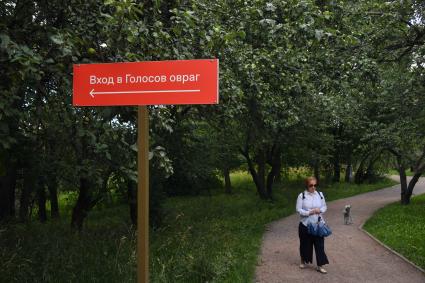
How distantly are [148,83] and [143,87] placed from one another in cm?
5

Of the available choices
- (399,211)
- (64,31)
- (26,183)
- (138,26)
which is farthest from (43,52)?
(399,211)

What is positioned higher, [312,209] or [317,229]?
[312,209]

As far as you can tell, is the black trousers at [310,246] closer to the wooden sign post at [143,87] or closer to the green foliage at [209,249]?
the green foliage at [209,249]

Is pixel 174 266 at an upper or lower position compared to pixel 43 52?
lower

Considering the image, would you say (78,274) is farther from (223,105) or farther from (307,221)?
(307,221)

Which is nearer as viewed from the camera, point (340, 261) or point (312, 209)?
point (312, 209)

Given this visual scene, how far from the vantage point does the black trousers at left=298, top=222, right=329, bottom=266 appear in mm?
8844

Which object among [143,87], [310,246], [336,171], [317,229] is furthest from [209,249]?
[336,171]

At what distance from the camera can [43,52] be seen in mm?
4852

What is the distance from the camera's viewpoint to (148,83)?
3.79 metres

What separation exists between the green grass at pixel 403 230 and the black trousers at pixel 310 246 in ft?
6.56

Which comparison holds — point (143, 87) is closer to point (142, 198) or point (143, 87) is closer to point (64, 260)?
point (142, 198)

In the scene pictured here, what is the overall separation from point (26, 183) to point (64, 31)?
36.7ft

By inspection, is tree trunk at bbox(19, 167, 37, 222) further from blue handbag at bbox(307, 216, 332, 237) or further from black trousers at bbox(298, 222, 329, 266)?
blue handbag at bbox(307, 216, 332, 237)
